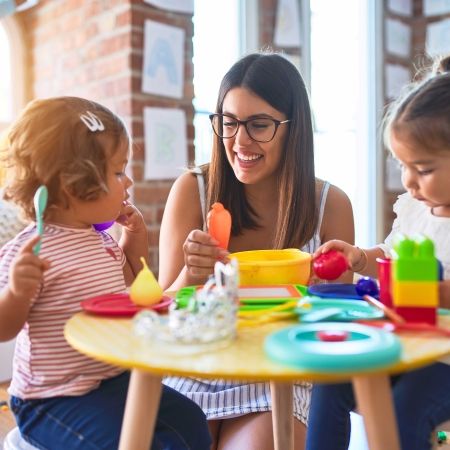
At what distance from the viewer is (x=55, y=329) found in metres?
0.80

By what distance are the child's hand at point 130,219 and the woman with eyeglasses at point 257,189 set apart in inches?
5.4

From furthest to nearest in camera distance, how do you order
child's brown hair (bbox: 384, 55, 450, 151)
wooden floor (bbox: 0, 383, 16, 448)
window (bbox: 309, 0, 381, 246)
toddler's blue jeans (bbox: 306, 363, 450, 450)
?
1. window (bbox: 309, 0, 381, 246)
2. wooden floor (bbox: 0, 383, 16, 448)
3. child's brown hair (bbox: 384, 55, 450, 151)
4. toddler's blue jeans (bbox: 306, 363, 450, 450)

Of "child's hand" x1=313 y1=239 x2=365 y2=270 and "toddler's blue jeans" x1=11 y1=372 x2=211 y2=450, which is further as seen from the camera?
"child's hand" x1=313 y1=239 x2=365 y2=270

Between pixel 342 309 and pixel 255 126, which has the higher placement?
pixel 255 126

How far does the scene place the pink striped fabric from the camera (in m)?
0.80

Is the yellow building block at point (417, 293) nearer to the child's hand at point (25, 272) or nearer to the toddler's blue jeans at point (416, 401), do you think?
the toddler's blue jeans at point (416, 401)

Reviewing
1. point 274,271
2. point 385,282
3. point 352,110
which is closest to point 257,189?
point 274,271

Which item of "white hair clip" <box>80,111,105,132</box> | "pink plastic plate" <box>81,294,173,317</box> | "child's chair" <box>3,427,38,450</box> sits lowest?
"child's chair" <box>3,427,38,450</box>

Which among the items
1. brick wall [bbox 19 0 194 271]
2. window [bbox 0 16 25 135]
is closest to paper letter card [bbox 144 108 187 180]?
brick wall [bbox 19 0 194 271]

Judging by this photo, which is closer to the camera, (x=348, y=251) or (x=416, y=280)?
(x=416, y=280)

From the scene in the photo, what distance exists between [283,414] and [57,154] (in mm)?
528

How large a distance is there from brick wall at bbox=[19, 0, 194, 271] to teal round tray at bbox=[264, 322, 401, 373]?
1.60m

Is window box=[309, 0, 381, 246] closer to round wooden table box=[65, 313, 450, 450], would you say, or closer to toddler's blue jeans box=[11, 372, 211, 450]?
toddler's blue jeans box=[11, 372, 211, 450]

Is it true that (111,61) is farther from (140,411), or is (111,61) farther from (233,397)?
(140,411)
